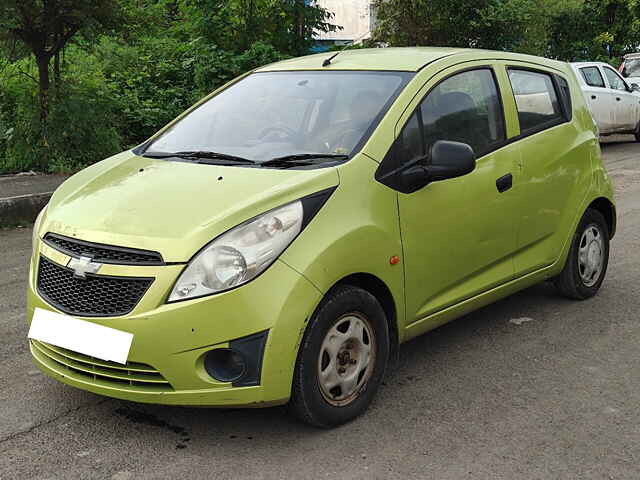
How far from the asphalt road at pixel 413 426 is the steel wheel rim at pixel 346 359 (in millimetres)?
163

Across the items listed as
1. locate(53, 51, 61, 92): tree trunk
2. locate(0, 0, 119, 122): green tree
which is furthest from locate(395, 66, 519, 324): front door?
Result: locate(53, 51, 61, 92): tree trunk

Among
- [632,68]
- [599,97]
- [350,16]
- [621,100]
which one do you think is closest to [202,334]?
[599,97]

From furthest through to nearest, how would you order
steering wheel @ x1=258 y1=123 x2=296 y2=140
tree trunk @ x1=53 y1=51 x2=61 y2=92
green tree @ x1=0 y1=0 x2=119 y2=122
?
tree trunk @ x1=53 y1=51 x2=61 y2=92, green tree @ x1=0 y1=0 x2=119 y2=122, steering wheel @ x1=258 y1=123 x2=296 y2=140

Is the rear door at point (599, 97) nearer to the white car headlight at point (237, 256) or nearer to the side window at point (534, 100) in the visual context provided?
the side window at point (534, 100)

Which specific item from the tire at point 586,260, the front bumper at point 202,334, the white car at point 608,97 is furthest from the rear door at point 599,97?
the front bumper at point 202,334

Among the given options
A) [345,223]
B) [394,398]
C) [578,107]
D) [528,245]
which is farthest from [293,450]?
[578,107]

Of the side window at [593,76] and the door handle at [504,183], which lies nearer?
Answer: the door handle at [504,183]

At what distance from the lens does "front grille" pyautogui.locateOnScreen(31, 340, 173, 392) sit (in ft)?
11.3

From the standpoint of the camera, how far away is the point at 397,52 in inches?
190

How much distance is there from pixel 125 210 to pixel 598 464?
2.26m

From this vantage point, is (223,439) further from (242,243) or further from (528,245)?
(528,245)

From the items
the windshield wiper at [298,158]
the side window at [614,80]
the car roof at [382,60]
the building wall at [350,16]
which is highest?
the building wall at [350,16]

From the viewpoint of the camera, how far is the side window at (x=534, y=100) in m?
5.07

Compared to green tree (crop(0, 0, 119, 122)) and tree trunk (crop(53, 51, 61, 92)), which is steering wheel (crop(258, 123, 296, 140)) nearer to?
green tree (crop(0, 0, 119, 122))
